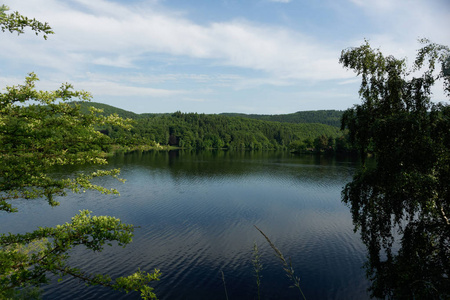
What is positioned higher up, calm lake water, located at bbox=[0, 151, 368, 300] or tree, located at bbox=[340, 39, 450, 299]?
tree, located at bbox=[340, 39, 450, 299]

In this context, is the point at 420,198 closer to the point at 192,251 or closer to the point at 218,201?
the point at 192,251

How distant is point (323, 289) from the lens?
52.6 ft

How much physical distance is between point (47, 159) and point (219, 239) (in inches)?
714

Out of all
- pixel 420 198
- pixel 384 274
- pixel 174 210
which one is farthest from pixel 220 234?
pixel 420 198

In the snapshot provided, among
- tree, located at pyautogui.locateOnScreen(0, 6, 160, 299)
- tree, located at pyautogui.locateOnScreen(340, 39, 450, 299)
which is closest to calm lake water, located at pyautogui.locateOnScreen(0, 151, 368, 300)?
tree, located at pyautogui.locateOnScreen(340, 39, 450, 299)

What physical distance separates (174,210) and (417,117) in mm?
26892

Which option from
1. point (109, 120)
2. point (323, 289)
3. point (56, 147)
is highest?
point (109, 120)

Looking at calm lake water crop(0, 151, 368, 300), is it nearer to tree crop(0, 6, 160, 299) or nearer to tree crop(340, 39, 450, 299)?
tree crop(340, 39, 450, 299)

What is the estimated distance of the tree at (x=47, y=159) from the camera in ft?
20.5

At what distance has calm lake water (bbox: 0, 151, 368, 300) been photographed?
16.0m

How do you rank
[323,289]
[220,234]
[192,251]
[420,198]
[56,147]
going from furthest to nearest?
[220,234] → [192,251] → [323,289] → [420,198] → [56,147]

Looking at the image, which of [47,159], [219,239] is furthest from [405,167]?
[219,239]

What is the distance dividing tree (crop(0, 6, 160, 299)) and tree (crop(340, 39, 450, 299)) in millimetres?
9962

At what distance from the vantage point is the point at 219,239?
910 inches
